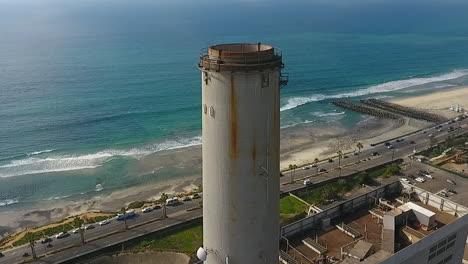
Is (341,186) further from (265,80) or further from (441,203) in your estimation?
(265,80)

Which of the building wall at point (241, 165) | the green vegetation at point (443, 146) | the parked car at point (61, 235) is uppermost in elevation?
the building wall at point (241, 165)

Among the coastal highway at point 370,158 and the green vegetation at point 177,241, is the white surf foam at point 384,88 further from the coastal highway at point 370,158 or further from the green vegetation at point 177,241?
the green vegetation at point 177,241

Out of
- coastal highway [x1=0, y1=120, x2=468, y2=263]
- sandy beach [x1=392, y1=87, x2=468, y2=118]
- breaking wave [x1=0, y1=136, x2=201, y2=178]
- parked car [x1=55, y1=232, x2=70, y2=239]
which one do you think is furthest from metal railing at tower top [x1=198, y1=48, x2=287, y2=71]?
sandy beach [x1=392, y1=87, x2=468, y2=118]

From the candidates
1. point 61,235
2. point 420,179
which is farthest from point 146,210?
point 420,179

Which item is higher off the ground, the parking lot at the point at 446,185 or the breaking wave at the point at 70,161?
the parking lot at the point at 446,185

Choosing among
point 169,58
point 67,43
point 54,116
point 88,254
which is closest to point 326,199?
point 88,254

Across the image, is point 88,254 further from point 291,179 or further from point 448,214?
point 448,214

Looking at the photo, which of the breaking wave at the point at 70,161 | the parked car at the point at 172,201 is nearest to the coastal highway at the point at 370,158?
the parked car at the point at 172,201
